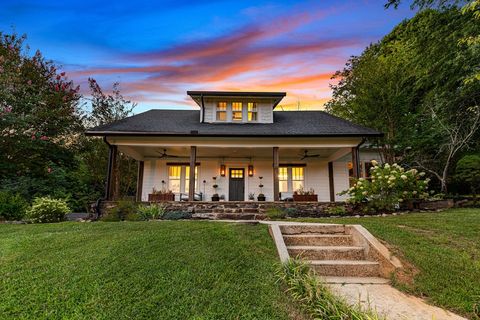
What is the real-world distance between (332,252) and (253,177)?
28.5 feet

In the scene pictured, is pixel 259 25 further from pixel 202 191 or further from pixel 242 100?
pixel 202 191

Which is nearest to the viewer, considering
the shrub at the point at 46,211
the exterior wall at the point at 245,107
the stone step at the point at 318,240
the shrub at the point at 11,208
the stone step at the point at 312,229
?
the stone step at the point at 318,240

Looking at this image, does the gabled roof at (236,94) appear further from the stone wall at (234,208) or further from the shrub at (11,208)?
the shrub at (11,208)

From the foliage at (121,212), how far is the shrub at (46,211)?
1242 millimetres

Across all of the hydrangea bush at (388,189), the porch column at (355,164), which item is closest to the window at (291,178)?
the porch column at (355,164)

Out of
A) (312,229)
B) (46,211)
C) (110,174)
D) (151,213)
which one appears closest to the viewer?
(312,229)

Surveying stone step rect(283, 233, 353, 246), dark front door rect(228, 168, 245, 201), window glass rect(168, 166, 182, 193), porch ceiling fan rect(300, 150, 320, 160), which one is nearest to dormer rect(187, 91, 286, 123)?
porch ceiling fan rect(300, 150, 320, 160)

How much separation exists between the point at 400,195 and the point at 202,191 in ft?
27.9

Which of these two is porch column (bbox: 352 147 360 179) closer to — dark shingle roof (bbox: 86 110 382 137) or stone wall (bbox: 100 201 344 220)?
dark shingle roof (bbox: 86 110 382 137)

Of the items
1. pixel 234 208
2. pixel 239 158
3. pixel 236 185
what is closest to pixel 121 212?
pixel 234 208

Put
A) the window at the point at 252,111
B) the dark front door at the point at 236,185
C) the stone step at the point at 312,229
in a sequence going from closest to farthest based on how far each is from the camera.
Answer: the stone step at the point at 312,229, the window at the point at 252,111, the dark front door at the point at 236,185

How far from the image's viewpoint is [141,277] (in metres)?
3.21

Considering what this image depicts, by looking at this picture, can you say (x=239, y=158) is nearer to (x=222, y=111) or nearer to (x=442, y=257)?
(x=222, y=111)

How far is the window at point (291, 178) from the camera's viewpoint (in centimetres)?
1301
